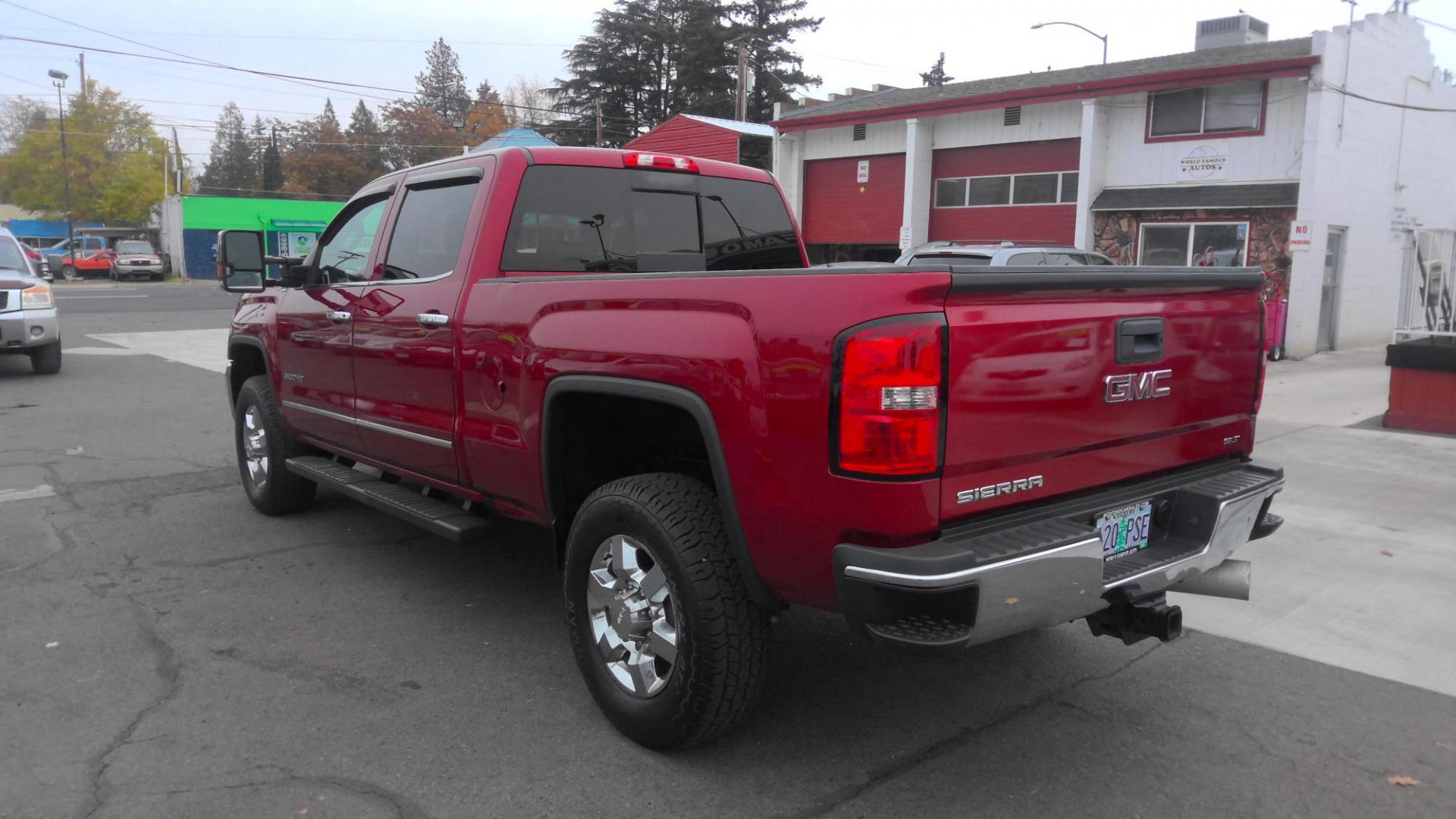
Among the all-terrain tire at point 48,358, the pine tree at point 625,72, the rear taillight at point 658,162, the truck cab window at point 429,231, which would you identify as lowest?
the all-terrain tire at point 48,358

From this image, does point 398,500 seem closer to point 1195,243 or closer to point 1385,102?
point 1195,243

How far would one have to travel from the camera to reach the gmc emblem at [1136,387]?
3203 millimetres

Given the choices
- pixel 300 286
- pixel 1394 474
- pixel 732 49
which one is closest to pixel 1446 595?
pixel 1394 474

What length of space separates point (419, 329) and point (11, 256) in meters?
11.8

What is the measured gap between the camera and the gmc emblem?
10.5 feet

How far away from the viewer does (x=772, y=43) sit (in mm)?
52781

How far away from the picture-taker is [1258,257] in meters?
18.1

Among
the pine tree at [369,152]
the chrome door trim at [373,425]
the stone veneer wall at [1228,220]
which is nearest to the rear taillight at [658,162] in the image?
the chrome door trim at [373,425]

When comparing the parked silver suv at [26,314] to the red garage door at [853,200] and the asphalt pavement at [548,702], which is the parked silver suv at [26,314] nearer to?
the asphalt pavement at [548,702]

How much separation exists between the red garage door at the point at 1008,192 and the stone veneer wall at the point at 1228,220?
1.23 metres

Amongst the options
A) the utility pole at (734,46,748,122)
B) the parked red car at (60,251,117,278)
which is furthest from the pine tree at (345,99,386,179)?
the utility pole at (734,46,748,122)

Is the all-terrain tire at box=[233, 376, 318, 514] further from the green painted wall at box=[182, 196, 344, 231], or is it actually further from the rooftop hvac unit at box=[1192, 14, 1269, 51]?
the green painted wall at box=[182, 196, 344, 231]

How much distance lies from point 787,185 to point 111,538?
22.8 m

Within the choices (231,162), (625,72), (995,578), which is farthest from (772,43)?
(231,162)
